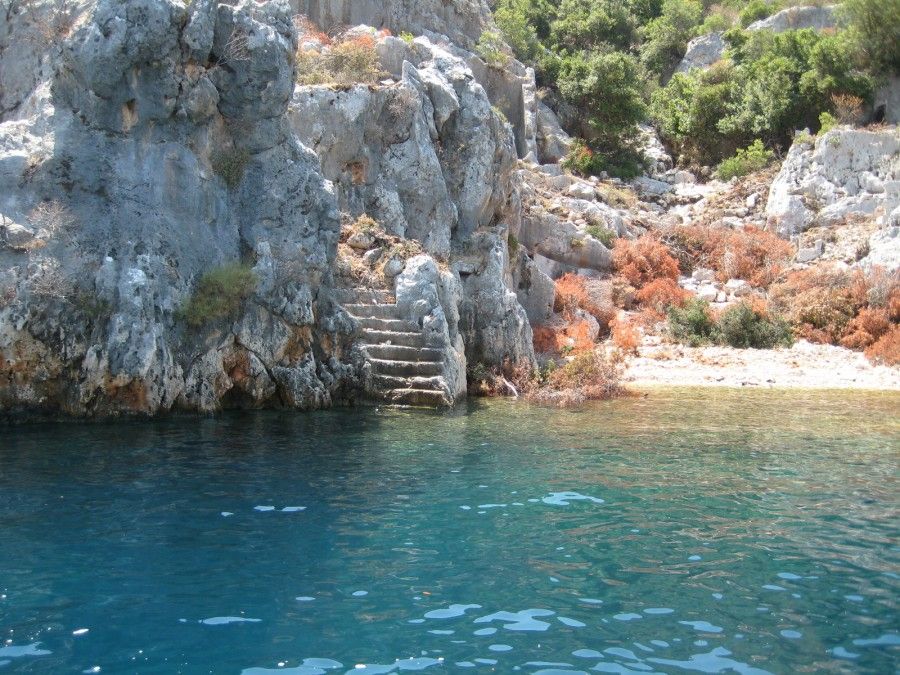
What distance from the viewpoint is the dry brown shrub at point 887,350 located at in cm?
2303

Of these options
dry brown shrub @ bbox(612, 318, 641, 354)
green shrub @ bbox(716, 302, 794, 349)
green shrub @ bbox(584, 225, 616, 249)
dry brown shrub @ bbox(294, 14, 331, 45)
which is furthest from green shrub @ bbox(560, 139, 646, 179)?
green shrub @ bbox(716, 302, 794, 349)

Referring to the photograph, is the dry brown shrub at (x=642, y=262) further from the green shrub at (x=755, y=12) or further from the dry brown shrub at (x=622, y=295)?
the green shrub at (x=755, y=12)

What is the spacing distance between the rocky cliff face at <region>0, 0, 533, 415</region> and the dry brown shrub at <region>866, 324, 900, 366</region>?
42.1 ft

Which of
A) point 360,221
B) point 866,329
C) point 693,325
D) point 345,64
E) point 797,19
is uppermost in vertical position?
point 797,19

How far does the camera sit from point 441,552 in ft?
25.5

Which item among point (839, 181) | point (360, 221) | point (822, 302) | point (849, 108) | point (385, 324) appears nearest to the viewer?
Answer: point (385, 324)

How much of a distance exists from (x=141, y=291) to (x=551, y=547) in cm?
995

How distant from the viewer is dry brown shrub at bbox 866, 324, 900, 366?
23.0m

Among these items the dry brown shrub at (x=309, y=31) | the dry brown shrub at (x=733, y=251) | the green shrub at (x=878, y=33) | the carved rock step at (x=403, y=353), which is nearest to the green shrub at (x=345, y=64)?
the dry brown shrub at (x=309, y=31)

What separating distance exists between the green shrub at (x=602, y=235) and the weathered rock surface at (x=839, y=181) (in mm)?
6939

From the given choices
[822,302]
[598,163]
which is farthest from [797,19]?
[822,302]

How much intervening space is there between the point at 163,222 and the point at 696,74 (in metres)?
35.5

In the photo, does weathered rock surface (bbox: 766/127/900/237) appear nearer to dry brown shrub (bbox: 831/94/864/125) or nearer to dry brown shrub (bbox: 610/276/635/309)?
dry brown shrub (bbox: 831/94/864/125)

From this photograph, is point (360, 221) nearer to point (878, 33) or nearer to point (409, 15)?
point (409, 15)
